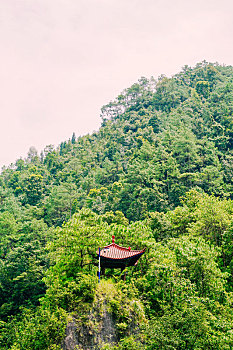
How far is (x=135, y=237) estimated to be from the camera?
17.3 meters

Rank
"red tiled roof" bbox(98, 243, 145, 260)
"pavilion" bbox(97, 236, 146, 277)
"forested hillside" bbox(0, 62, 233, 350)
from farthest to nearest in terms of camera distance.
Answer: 1. "red tiled roof" bbox(98, 243, 145, 260)
2. "pavilion" bbox(97, 236, 146, 277)
3. "forested hillside" bbox(0, 62, 233, 350)

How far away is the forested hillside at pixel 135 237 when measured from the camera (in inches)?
477

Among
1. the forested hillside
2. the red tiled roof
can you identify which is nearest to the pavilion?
the red tiled roof

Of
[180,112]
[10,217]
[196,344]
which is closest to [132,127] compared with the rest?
[180,112]

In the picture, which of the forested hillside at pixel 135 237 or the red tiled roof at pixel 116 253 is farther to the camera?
the red tiled roof at pixel 116 253

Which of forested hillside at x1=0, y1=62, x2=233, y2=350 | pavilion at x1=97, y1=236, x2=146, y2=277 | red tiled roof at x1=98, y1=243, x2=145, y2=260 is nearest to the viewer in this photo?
forested hillside at x1=0, y1=62, x2=233, y2=350

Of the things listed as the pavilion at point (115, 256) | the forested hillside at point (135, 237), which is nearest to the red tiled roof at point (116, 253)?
the pavilion at point (115, 256)

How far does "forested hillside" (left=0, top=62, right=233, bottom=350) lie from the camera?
39.8 ft

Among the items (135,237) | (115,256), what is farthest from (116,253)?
(135,237)

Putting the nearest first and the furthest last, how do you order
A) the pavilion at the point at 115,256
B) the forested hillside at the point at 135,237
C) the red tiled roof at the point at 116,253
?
the forested hillside at the point at 135,237 → the pavilion at the point at 115,256 → the red tiled roof at the point at 116,253

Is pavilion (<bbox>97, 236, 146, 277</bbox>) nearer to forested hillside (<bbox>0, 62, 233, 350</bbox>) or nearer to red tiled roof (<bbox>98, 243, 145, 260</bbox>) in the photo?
red tiled roof (<bbox>98, 243, 145, 260</bbox>)

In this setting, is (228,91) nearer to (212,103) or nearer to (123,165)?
(212,103)

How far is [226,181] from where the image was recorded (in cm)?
3183

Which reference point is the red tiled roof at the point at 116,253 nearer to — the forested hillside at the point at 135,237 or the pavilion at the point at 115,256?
the pavilion at the point at 115,256
